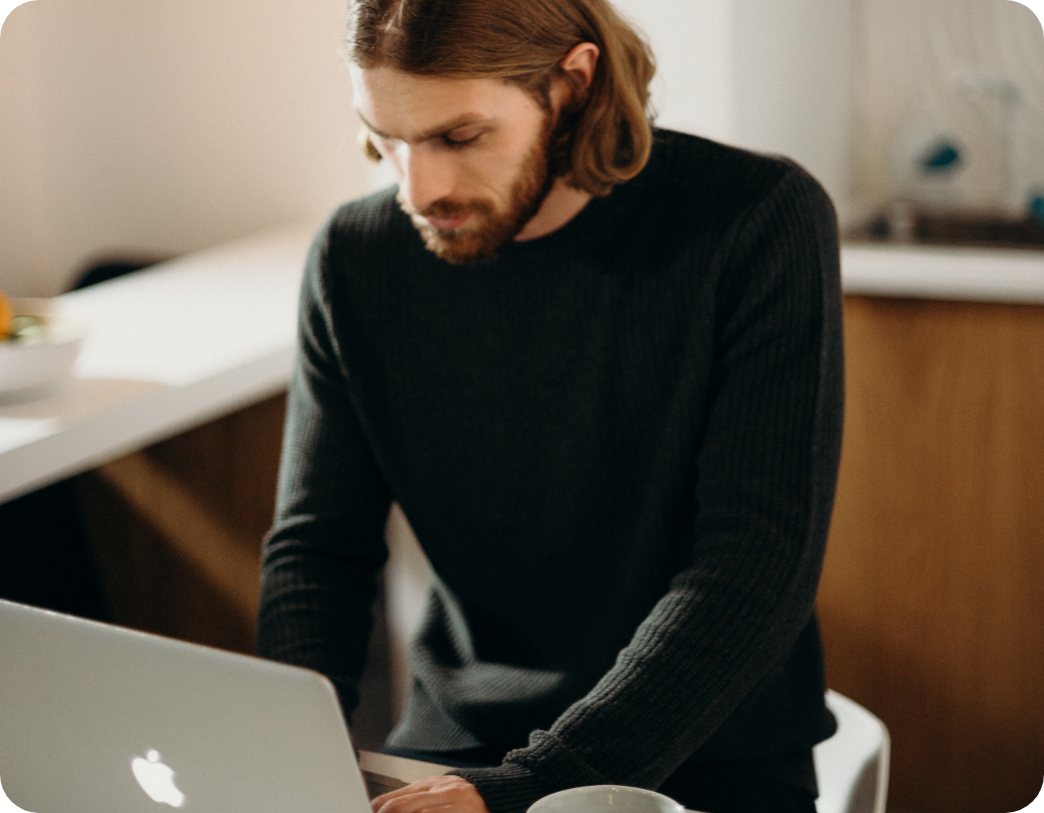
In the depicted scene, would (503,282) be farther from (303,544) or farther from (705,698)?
(705,698)

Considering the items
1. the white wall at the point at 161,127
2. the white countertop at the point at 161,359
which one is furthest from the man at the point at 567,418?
the white wall at the point at 161,127

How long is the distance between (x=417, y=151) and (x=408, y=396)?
0.24 meters

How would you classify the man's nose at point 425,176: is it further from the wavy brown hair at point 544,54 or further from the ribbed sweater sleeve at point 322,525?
the ribbed sweater sleeve at point 322,525

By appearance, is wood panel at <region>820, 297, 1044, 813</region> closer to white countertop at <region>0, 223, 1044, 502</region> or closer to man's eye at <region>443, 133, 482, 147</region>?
white countertop at <region>0, 223, 1044, 502</region>

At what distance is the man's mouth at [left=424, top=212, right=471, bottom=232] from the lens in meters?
0.96

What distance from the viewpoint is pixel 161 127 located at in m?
2.21

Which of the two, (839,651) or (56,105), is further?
(56,105)

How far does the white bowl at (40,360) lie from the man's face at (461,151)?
550mm

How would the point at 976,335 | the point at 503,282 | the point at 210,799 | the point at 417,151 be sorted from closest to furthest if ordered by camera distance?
the point at 210,799
the point at 417,151
the point at 503,282
the point at 976,335

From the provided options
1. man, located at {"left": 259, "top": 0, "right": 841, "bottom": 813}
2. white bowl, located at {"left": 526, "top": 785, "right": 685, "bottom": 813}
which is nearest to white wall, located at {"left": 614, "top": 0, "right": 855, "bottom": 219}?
man, located at {"left": 259, "top": 0, "right": 841, "bottom": 813}

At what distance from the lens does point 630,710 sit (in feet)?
2.70

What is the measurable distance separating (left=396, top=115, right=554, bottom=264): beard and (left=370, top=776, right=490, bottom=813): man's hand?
43 centimetres

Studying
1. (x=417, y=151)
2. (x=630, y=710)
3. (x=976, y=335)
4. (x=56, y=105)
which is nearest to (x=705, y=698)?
(x=630, y=710)

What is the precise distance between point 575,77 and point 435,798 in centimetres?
59
